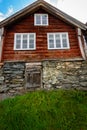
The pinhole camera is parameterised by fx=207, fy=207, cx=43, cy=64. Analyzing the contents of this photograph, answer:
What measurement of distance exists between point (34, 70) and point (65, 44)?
393 cm

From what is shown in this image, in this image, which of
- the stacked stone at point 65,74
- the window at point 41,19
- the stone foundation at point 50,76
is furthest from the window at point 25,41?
the stacked stone at point 65,74

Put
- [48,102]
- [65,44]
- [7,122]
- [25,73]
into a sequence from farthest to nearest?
[65,44] < [25,73] < [48,102] < [7,122]

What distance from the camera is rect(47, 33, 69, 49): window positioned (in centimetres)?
1912

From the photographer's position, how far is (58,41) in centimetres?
1942

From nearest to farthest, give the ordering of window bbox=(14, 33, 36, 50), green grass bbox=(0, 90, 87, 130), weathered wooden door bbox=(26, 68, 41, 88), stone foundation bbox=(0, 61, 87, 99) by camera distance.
A: green grass bbox=(0, 90, 87, 130) → stone foundation bbox=(0, 61, 87, 99) → weathered wooden door bbox=(26, 68, 41, 88) → window bbox=(14, 33, 36, 50)

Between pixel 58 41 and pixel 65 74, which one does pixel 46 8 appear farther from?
pixel 65 74

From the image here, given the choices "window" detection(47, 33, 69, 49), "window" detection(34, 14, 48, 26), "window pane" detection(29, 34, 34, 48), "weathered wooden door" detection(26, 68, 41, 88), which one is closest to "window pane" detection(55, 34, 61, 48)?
"window" detection(47, 33, 69, 49)

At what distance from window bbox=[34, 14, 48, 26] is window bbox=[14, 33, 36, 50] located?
1482 mm

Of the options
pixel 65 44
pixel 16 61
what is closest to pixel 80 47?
pixel 65 44

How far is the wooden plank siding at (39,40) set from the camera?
18.5 meters

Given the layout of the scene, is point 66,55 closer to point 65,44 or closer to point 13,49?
point 65,44

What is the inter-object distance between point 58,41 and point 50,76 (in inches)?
150

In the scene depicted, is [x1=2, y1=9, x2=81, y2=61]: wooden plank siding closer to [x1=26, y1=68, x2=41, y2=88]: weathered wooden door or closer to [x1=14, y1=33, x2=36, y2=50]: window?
[x1=14, y1=33, x2=36, y2=50]: window

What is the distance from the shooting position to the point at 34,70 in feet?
58.7
